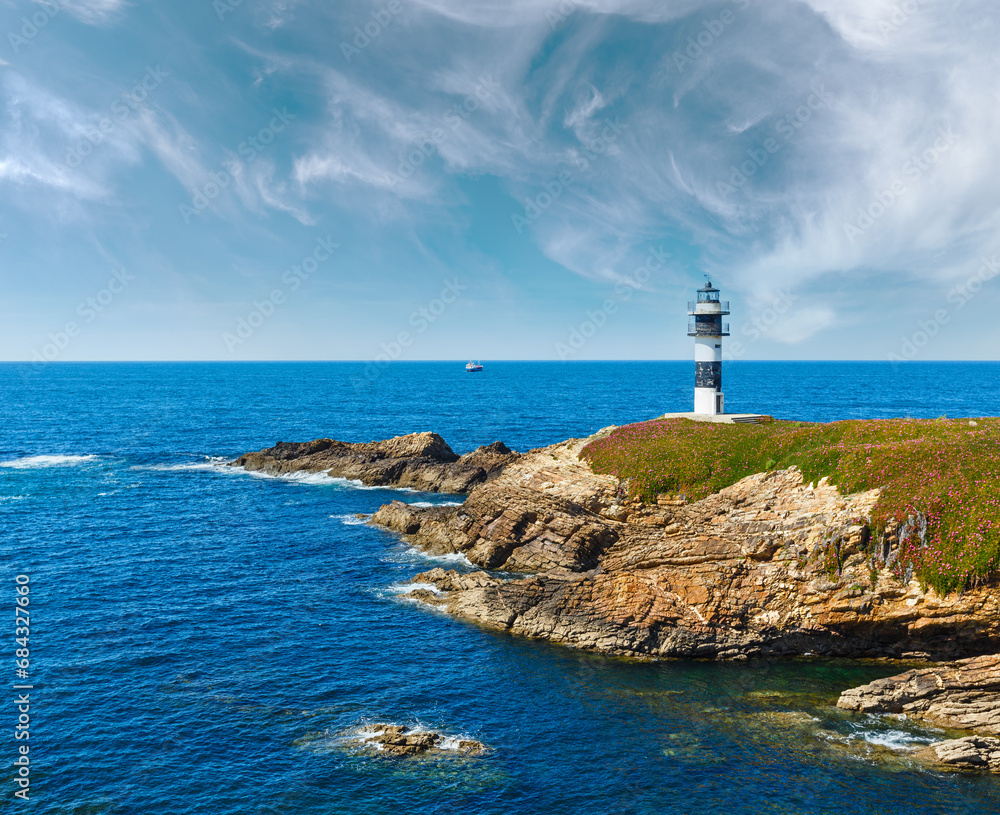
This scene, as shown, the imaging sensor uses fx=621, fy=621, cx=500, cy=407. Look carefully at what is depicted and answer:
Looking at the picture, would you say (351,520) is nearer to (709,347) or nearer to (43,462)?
(709,347)

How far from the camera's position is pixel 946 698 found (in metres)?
24.1

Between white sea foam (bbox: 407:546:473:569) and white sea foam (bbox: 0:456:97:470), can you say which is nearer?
white sea foam (bbox: 407:546:473:569)

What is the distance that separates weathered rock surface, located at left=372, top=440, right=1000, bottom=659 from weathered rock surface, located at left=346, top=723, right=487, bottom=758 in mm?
9567

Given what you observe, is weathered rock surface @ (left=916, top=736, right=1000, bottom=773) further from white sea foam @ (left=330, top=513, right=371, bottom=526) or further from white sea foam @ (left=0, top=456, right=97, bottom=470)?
white sea foam @ (left=0, top=456, right=97, bottom=470)

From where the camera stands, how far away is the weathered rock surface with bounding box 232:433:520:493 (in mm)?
64250

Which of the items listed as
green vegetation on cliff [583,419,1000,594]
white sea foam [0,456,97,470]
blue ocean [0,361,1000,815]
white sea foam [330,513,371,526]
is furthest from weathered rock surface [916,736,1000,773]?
white sea foam [0,456,97,470]

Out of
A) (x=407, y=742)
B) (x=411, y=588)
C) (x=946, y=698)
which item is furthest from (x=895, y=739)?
(x=411, y=588)

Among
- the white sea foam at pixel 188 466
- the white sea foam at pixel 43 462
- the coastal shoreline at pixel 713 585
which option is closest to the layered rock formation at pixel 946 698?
the coastal shoreline at pixel 713 585

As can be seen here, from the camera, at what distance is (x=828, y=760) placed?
2180 centimetres

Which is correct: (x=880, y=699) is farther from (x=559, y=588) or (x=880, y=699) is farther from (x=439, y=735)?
(x=439, y=735)

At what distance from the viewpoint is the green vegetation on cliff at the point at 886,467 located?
27328 mm

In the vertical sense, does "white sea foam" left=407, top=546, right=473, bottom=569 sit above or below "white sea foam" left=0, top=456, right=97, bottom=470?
below

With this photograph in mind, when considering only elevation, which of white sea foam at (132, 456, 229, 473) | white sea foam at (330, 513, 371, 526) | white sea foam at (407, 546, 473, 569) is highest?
white sea foam at (132, 456, 229, 473)

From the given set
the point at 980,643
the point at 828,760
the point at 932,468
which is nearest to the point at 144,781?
the point at 828,760
